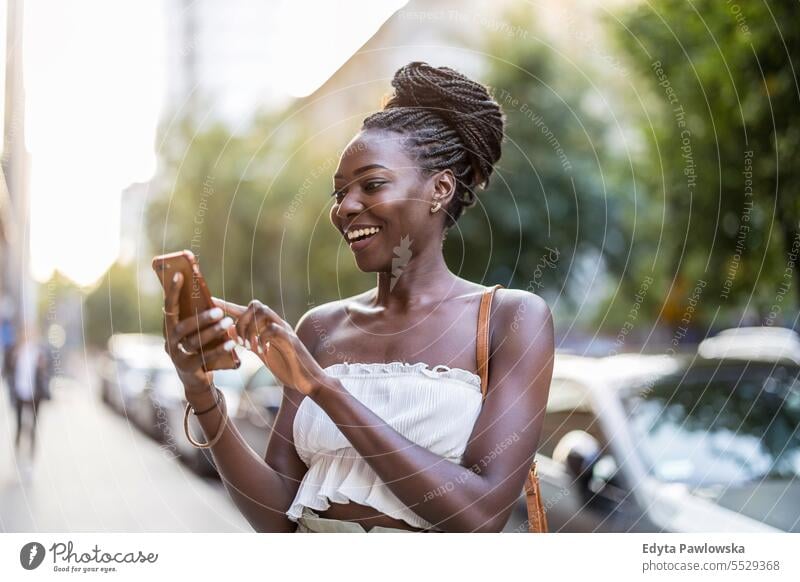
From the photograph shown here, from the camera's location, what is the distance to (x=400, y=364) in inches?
64.4

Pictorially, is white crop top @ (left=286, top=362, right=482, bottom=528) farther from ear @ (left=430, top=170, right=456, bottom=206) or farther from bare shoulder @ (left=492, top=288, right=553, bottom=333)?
ear @ (left=430, top=170, right=456, bottom=206)

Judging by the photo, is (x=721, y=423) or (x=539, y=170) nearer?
(x=721, y=423)

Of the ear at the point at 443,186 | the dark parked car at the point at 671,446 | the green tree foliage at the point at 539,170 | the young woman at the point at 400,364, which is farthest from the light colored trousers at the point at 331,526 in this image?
the green tree foliage at the point at 539,170

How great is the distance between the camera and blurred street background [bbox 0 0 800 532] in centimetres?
253

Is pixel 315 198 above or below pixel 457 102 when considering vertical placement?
below

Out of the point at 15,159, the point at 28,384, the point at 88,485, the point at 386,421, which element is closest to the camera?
the point at 386,421

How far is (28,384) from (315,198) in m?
1.35

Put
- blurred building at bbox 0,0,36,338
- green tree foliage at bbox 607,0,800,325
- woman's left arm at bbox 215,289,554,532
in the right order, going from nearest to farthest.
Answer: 1. woman's left arm at bbox 215,289,554,532
2. blurred building at bbox 0,0,36,338
3. green tree foliage at bbox 607,0,800,325

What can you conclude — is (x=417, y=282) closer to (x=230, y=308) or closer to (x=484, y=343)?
(x=484, y=343)

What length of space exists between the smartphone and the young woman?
0.05 feet

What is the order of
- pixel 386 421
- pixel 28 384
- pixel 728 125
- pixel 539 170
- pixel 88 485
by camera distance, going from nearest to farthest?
pixel 386 421 < pixel 88 485 < pixel 28 384 < pixel 728 125 < pixel 539 170

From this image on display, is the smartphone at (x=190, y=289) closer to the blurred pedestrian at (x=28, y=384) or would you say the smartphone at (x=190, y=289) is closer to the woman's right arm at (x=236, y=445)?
the woman's right arm at (x=236, y=445)

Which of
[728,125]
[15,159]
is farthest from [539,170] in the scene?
[15,159]

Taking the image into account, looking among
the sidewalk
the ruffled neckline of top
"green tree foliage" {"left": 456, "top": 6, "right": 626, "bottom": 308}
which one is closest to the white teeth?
the ruffled neckline of top
